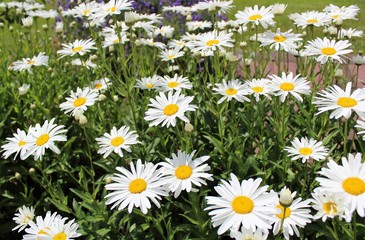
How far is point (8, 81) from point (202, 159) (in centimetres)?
229

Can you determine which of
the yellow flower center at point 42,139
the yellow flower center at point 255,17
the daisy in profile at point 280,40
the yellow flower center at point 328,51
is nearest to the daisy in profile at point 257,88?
the daisy in profile at point 280,40

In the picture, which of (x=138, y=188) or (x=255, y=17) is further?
(x=255, y=17)

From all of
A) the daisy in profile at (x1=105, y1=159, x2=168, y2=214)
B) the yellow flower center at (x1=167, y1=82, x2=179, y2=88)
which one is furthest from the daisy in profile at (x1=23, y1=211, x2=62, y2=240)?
the yellow flower center at (x1=167, y1=82, x2=179, y2=88)

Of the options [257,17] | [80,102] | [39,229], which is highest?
[257,17]

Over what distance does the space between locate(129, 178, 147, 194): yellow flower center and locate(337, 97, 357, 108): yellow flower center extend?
87 centimetres

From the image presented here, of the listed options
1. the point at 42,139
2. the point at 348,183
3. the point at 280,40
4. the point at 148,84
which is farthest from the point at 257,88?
the point at 42,139

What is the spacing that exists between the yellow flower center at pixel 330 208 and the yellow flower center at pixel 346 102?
47 centimetres

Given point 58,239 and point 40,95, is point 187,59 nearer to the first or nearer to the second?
point 40,95

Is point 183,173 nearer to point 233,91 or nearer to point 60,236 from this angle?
point 60,236

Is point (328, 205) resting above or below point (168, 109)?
below

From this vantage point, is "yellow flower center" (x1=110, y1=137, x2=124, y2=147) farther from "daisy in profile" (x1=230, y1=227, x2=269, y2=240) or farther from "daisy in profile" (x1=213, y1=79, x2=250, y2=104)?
"daisy in profile" (x1=230, y1=227, x2=269, y2=240)

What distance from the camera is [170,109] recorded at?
2135 mm

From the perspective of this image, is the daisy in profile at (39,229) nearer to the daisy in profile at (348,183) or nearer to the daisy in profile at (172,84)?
the daisy in profile at (172,84)

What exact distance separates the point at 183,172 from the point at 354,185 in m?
0.65
